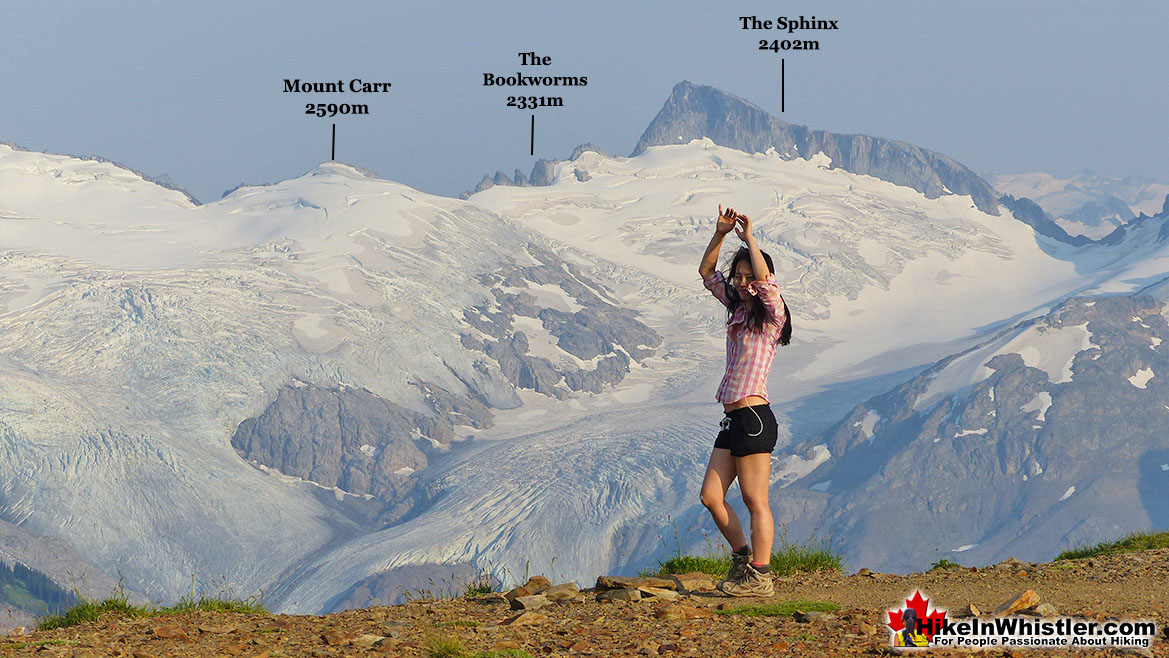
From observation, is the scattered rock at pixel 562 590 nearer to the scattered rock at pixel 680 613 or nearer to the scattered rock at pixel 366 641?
the scattered rock at pixel 680 613

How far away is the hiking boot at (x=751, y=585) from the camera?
11.3m

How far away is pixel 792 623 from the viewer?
9.84 m

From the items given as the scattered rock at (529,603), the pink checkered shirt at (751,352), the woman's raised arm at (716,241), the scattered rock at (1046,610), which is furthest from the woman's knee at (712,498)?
the scattered rock at (1046,610)

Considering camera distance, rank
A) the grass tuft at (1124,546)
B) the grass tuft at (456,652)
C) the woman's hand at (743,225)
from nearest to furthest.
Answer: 1. the grass tuft at (456,652)
2. the woman's hand at (743,225)
3. the grass tuft at (1124,546)

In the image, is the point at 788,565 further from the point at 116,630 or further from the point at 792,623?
the point at 116,630

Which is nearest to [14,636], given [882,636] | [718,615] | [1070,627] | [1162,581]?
[718,615]

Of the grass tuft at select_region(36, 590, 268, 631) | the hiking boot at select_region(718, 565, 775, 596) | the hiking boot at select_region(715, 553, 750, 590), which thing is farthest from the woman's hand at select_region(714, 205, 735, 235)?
the grass tuft at select_region(36, 590, 268, 631)

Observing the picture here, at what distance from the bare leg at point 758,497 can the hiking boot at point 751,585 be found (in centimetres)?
14

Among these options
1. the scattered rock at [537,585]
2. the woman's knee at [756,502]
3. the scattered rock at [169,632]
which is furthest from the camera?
the scattered rock at [537,585]

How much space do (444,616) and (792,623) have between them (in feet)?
12.3

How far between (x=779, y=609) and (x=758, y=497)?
1334mm

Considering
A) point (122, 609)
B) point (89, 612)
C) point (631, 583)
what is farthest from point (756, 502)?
point (89, 612)

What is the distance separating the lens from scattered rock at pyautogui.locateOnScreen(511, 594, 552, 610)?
11.5m

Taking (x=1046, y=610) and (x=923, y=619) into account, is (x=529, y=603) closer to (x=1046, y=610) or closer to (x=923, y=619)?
(x=923, y=619)
